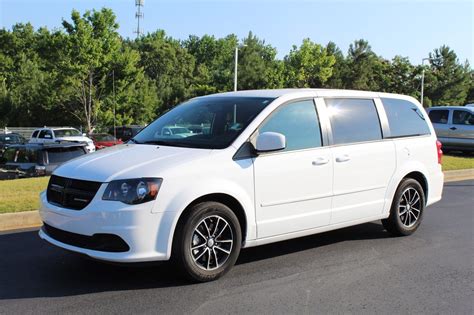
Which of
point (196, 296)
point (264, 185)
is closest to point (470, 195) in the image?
point (264, 185)

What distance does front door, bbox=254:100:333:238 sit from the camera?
16.7 feet

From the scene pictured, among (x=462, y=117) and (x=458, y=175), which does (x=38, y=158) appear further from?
(x=462, y=117)

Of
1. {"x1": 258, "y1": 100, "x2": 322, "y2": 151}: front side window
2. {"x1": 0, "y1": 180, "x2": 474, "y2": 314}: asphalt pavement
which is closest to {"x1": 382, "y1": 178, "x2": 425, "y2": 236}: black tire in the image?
{"x1": 0, "y1": 180, "x2": 474, "y2": 314}: asphalt pavement

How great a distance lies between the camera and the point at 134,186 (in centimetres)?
440

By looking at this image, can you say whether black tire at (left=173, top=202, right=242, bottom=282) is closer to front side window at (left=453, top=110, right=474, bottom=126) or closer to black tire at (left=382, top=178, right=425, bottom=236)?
black tire at (left=382, top=178, right=425, bottom=236)

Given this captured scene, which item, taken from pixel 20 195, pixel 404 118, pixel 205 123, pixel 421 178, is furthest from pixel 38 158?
pixel 421 178

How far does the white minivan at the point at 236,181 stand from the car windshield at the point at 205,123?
0.05 feet

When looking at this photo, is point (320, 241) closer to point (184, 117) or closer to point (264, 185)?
point (264, 185)

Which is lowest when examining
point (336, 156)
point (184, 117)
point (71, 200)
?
point (71, 200)

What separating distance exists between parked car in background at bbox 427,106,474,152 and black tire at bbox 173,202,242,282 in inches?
665

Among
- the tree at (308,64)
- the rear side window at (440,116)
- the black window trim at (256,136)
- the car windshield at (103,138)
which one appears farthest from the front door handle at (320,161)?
the tree at (308,64)

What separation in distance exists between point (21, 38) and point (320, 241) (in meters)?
67.6

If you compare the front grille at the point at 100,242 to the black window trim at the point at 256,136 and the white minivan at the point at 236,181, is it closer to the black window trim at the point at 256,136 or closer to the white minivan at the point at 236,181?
the white minivan at the point at 236,181

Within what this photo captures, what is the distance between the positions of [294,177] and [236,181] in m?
0.72
